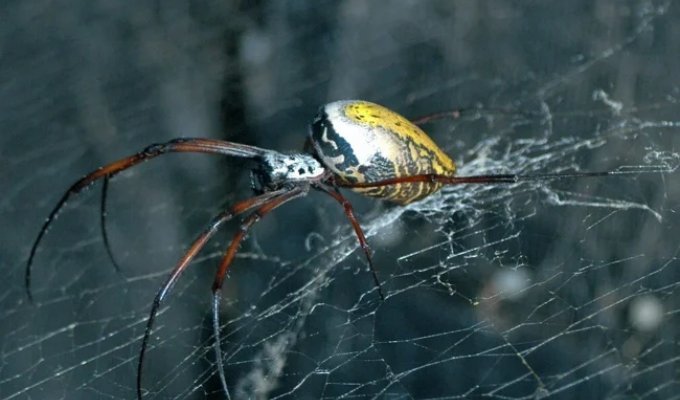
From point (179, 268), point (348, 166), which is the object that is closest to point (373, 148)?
point (348, 166)

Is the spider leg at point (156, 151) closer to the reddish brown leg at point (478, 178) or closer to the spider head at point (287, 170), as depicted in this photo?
the spider head at point (287, 170)

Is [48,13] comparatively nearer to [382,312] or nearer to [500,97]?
[500,97]

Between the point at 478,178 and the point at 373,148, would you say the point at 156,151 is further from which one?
the point at 478,178

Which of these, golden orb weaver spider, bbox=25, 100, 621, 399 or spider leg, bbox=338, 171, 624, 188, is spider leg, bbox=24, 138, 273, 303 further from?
spider leg, bbox=338, 171, 624, 188

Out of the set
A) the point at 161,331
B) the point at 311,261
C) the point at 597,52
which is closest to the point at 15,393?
the point at 161,331

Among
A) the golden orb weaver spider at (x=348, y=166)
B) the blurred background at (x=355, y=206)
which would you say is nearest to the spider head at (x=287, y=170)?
the golden orb weaver spider at (x=348, y=166)
